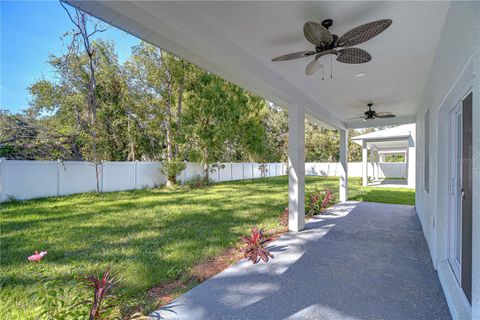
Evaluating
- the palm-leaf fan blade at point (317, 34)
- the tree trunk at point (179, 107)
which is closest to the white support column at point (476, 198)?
the palm-leaf fan blade at point (317, 34)

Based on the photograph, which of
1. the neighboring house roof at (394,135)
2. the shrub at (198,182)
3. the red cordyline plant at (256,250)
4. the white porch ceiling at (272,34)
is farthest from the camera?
the shrub at (198,182)

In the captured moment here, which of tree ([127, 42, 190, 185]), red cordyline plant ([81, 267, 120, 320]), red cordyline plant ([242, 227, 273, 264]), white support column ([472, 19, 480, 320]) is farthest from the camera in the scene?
tree ([127, 42, 190, 185])

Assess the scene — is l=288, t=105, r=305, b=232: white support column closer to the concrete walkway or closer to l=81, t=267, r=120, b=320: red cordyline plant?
the concrete walkway

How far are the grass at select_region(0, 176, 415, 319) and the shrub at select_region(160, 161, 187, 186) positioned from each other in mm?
3270

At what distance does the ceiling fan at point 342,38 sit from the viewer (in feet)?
7.07

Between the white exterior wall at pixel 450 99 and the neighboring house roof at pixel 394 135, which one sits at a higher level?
the neighboring house roof at pixel 394 135

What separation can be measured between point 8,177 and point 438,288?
9690 millimetres

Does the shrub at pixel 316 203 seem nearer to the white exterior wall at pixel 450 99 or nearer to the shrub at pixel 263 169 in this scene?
the white exterior wall at pixel 450 99

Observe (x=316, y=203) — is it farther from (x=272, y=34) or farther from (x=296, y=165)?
(x=272, y=34)

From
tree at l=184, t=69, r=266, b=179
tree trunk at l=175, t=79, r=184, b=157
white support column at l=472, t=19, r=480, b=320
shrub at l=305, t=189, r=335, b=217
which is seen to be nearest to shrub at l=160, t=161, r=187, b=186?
tree trunk at l=175, t=79, r=184, b=157

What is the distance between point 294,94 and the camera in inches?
185

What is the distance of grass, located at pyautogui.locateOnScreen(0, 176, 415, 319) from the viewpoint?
2.43 meters

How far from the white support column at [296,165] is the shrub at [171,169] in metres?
7.21

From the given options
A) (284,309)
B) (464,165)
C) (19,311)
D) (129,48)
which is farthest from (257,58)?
(129,48)
